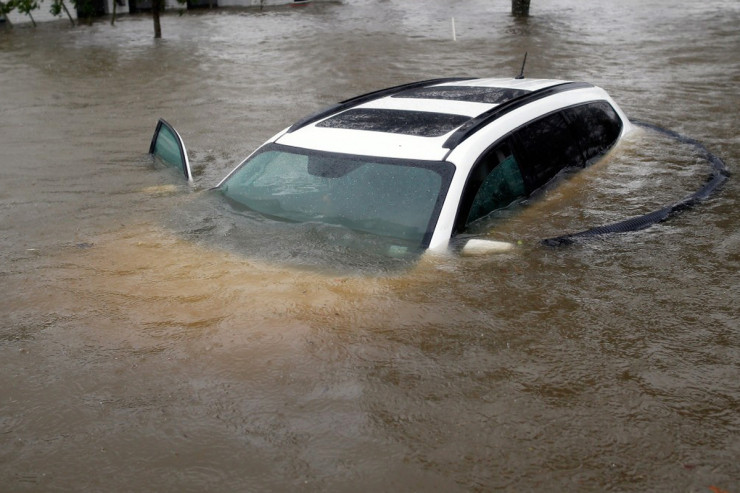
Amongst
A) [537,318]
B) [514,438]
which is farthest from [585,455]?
[537,318]

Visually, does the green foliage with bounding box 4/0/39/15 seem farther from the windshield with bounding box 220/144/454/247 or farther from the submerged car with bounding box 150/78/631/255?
the windshield with bounding box 220/144/454/247

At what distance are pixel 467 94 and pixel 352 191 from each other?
1.31 m

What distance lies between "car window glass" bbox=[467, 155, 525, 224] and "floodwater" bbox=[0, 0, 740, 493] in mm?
197

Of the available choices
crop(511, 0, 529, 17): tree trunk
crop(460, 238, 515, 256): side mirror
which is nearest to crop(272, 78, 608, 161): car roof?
crop(460, 238, 515, 256): side mirror

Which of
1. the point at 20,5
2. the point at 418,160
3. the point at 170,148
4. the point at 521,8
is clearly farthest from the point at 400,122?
the point at 20,5

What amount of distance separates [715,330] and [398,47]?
14.8m

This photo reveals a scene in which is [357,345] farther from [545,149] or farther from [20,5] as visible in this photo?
[20,5]

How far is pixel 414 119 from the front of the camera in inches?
208

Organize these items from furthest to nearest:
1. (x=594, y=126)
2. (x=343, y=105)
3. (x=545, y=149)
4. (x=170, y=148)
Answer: (x=170, y=148), (x=594, y=126), (x=343, y=105), (x=545, y=149)

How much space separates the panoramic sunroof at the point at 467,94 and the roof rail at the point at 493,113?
79 millimetres

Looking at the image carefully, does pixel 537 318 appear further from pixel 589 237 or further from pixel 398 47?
pixel 398 47

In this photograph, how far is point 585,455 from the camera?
131 inches

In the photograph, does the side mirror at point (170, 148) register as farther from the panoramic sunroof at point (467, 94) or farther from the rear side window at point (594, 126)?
the rear side window at point (594, 126)

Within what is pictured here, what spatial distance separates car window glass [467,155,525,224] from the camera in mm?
5004
